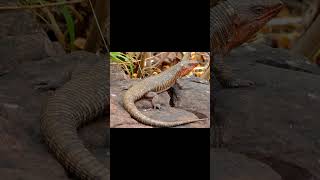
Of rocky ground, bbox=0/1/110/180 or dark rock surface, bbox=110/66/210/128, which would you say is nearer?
dark rock surface, bbox=110/66/210/128

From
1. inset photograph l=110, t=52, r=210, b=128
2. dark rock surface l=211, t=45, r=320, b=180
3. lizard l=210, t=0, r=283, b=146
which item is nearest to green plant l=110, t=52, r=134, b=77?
inset photograph l=110, t=52, r=210, b=128

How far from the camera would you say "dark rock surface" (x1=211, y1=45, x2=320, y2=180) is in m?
2.86

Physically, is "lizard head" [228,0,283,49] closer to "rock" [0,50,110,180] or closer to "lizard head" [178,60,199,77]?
"rock" [0,50,110,180]

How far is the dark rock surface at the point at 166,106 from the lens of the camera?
1.93 m

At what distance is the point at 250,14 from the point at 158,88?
166 cm

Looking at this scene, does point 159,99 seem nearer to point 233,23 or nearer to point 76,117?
point 76,117

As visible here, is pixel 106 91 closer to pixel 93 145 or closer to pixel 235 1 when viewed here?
pixel 93 145

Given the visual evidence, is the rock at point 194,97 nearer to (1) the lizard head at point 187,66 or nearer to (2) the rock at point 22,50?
(1) the lizard head at point 187,66

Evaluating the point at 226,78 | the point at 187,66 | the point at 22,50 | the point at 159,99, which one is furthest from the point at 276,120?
the point at 22,50

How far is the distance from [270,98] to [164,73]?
5.07 feet

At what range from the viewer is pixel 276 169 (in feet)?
9.23

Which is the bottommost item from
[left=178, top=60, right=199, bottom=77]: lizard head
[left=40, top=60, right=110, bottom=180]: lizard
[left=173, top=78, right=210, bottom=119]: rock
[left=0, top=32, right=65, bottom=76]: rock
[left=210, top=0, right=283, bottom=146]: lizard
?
[left=0, top=32, right=65, bottom=76]: rock

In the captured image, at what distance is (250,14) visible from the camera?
362cm

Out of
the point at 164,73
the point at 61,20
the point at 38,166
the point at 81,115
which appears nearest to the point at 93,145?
the point at 81,115
